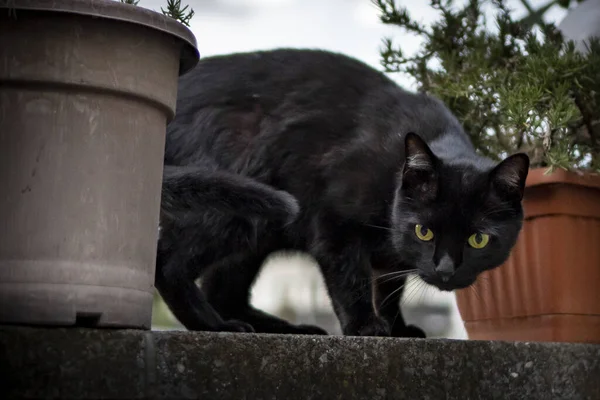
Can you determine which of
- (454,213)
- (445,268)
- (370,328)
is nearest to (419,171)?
(454,213)

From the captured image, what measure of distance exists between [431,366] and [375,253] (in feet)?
2.30

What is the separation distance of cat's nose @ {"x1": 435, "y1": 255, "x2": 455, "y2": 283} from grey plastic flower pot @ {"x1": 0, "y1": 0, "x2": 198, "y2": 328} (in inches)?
32.9

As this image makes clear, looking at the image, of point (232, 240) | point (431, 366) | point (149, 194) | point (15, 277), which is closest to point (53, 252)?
point (15, 277)

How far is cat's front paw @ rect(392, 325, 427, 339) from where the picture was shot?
2365 mm

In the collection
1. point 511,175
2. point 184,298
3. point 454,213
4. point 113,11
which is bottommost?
point 184,298

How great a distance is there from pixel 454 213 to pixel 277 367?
0.78 m

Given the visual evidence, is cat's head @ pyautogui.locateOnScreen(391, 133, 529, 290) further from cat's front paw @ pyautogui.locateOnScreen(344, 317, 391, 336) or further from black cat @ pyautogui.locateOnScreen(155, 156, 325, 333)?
black cat @ pyautogui.locateOnScreen(155, 156, 325, 333)

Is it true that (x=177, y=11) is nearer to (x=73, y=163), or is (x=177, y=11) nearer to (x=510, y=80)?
(x=73, y=163)

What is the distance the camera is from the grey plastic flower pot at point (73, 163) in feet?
4.03

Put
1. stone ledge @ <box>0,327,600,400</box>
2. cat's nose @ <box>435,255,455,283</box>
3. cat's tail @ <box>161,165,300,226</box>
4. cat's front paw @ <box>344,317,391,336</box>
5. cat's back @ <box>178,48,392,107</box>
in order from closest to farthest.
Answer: stone ledge @ <box>0,327,600,400</box>, cat's tail @ <box>161,165,300,226</box>, cat's nose @ <box>435,255,455,283</box>, cat's front paw @ <box>344,317,391,336</box>, cat's back @ <box>178,48,392,107</box>

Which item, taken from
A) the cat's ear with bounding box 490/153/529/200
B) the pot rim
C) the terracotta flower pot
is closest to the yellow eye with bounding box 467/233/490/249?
the cat's ear with bounding box 490/153/529/200

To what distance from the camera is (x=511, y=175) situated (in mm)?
1991

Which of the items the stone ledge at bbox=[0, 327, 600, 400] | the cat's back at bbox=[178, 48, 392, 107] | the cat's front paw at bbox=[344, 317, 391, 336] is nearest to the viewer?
the stone ledge at bbox=[0, 327, 600, 400]

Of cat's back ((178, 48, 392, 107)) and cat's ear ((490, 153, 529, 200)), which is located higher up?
cat's back ((178, 48, 392, 107))
